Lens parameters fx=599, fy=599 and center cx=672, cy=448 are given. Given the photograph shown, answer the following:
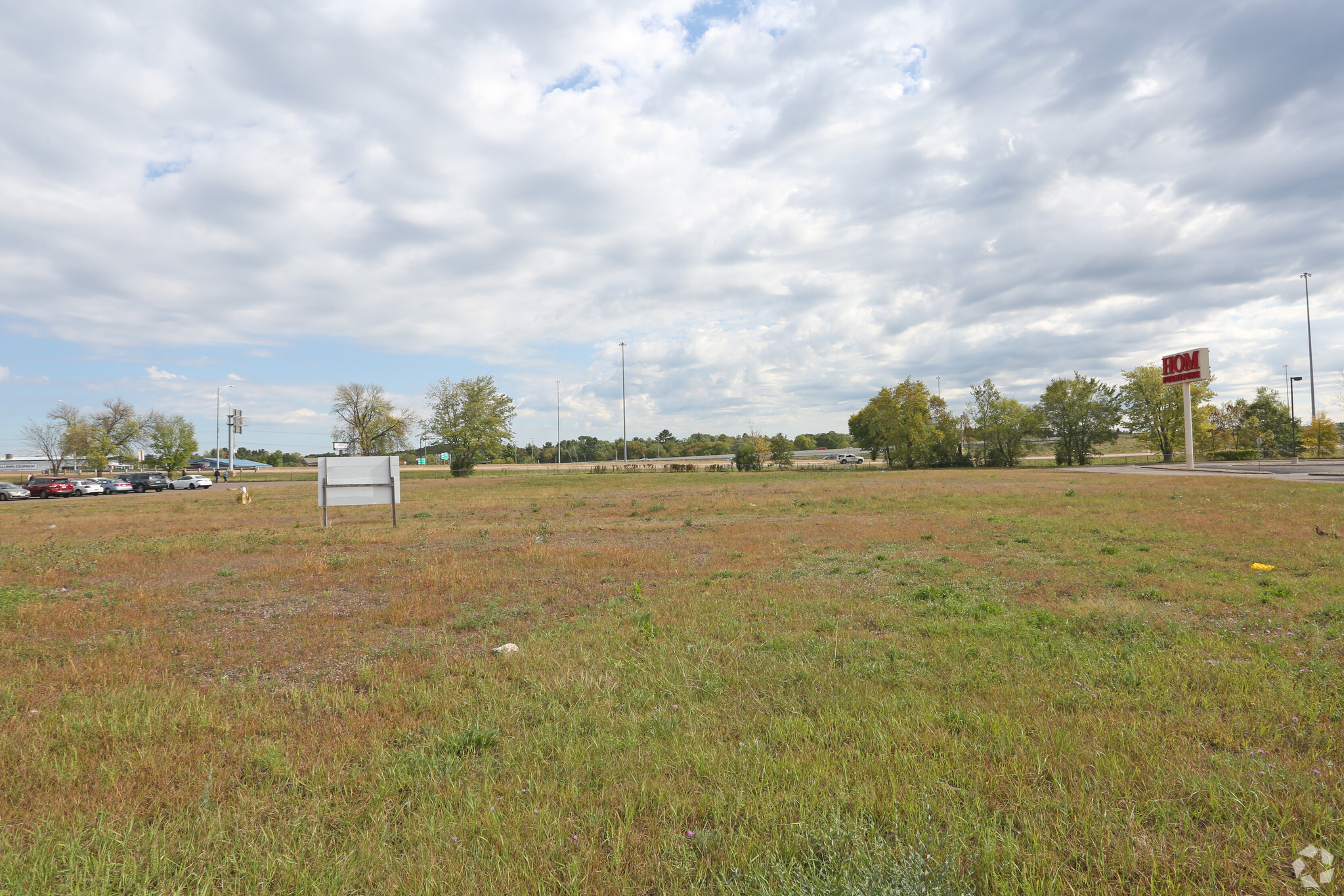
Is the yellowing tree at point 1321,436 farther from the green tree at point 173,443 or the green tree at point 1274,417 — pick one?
the green tree at point 173,443

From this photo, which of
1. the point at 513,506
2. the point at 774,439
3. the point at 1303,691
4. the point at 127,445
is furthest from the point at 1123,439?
the point at 127,445

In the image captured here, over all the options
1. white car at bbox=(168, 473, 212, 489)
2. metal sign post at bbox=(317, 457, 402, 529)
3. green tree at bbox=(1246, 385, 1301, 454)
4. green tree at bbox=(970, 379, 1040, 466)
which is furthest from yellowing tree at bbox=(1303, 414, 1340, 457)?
white car at bbox=(168, 473, 212, 489)

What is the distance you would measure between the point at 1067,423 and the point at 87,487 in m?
111

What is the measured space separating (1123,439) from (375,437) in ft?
503

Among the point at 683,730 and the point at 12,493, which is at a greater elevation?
the point at 12,493

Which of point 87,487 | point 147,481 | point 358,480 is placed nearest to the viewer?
point 358,480

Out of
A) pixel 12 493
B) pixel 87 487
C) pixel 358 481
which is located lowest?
pixel 12 493

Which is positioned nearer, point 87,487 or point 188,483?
point 87,487

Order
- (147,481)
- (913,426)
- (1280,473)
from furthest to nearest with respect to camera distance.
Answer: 1. (913,426)
2. (147,481)
3. (1280,473)

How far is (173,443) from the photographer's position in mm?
88625

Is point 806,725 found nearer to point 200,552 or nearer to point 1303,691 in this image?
point 1303,691

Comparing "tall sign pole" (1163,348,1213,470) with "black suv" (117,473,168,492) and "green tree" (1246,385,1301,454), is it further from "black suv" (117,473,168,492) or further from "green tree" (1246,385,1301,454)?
"black suv" (117,473,168,492)

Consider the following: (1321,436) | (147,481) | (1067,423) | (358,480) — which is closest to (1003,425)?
(1067,423)

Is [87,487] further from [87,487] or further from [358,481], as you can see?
[358,481]
